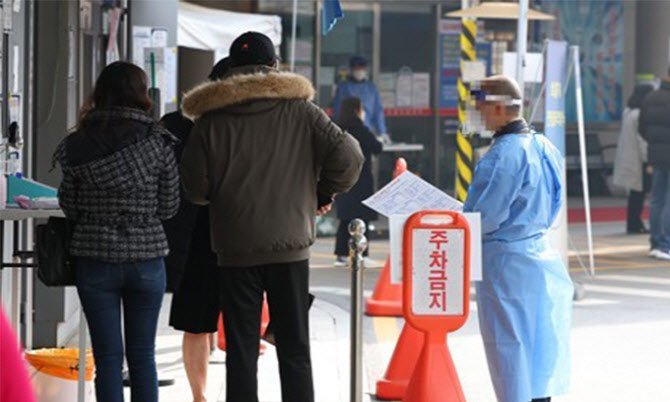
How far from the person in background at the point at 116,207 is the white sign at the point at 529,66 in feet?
22.7

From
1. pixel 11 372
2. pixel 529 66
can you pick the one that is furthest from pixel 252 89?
pixel 529 66

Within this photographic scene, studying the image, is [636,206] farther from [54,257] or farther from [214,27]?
[54,257]

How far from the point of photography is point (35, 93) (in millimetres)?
9797

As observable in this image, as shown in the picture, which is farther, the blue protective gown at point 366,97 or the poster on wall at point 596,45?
the poster on wall at point 596,45

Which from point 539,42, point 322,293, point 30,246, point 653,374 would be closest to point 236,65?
point 30,246

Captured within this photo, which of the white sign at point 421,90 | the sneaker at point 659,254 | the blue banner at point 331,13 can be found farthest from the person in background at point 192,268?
the white sign at point 421,90

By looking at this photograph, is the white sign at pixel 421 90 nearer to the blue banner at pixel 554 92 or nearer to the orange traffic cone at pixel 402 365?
the blue banner at pixel 554 92

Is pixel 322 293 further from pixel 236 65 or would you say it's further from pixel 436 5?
pixel 436 5

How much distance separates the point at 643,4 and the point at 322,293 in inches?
471

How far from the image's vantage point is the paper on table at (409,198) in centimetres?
696

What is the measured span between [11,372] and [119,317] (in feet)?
13.4

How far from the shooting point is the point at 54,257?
6.36 metres

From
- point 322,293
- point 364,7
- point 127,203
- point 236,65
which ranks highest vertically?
point 364,7

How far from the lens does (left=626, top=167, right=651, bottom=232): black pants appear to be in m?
18.5
